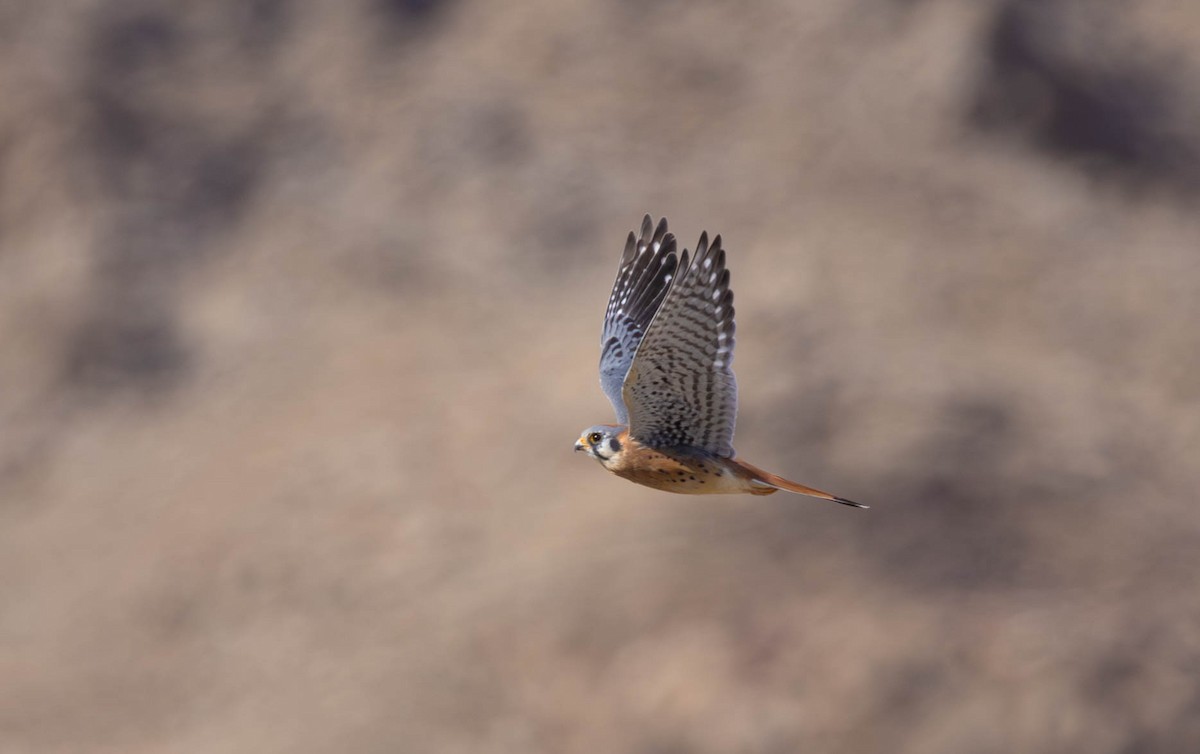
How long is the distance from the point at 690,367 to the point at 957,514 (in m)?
8.29

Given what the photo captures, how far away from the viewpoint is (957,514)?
14703 mm

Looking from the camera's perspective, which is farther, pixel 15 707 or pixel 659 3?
pixel 659 3

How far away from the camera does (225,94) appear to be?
21.4m

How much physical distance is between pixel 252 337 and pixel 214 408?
1.22 meters

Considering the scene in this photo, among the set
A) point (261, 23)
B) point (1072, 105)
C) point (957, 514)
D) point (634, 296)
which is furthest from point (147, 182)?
point (634, 296)

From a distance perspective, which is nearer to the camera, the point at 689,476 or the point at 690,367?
the point at 690,367

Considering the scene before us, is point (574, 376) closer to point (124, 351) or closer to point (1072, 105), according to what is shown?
point (124, 351)

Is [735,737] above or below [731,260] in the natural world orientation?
below

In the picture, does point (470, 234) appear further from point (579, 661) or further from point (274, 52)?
point (579, 661)

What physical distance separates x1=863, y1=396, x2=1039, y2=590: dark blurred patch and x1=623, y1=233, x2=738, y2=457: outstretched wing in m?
7.12

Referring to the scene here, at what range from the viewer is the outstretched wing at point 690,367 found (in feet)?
23.4

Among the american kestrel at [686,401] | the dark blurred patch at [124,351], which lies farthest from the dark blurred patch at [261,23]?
the american kestrel at [686,401]

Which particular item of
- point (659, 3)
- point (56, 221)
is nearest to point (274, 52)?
point (56, 221)

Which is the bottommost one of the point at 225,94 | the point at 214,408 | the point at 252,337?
the point at 214,408
